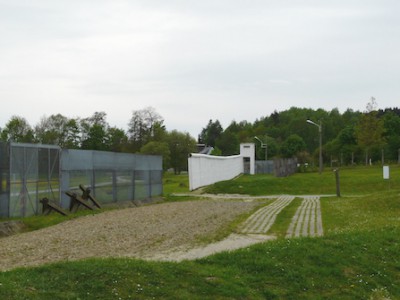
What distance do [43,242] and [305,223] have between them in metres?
8.97

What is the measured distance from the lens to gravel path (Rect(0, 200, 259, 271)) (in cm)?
1277

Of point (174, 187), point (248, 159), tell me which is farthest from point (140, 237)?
point (248, 159)

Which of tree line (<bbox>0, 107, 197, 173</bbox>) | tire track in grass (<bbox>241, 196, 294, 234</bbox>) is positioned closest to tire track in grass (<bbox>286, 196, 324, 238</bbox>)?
tire track in grass (<bbox>241, 196, 294, 234</bbox>)

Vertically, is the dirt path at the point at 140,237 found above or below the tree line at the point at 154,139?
below

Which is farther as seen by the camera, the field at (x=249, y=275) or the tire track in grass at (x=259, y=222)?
the tire track in grass at (x=259, y=222)

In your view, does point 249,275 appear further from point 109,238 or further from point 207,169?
point 207,169

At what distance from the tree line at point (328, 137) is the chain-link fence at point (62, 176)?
26.5 metres

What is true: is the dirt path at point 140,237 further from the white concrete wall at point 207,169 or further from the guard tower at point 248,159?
the guard tower at point 248,159

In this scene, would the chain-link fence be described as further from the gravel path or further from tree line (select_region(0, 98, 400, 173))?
tree line (select_region(0, 98, 400, 173))

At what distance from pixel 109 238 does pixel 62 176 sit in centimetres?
1030

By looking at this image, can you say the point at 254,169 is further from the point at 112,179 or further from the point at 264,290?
the point at 264,290

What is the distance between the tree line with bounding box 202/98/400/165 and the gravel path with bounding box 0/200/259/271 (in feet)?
119

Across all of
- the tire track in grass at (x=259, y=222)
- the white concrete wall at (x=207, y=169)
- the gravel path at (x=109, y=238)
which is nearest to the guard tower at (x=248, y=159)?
the white concrete wall at (x=207, y=169)

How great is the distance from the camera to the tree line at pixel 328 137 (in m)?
70.7
